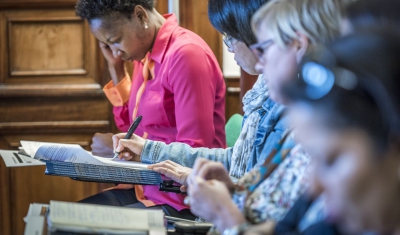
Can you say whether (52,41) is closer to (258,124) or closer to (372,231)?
(258,124)

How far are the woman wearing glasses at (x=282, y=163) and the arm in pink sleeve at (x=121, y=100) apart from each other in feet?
4.28

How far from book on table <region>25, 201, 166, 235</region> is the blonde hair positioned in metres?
0.37

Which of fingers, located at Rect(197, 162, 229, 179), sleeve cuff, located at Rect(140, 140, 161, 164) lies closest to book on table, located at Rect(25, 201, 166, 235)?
fingers, located at Rect(197, 162, 229, 179)

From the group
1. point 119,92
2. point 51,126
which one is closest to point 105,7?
point 119,92

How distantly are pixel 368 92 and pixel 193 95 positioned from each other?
1.20 metres

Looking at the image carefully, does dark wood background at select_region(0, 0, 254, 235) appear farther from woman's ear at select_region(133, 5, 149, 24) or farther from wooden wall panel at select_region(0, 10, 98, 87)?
woman's ear at select_region(133, 5, 149, 24)

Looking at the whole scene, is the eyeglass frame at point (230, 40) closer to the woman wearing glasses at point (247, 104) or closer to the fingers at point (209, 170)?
the woman wearing glasses at point (247, 104)

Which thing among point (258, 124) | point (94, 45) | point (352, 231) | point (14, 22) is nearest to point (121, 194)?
point (258, 124)

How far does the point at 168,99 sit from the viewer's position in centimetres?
190

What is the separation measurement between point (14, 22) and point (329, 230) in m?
2.17

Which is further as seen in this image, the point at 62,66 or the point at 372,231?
the point at 62,66

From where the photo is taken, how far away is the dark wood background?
8.55 feet

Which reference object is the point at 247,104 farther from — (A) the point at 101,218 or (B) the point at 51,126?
(B) the point at 51,126

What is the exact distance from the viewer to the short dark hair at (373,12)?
77cm
